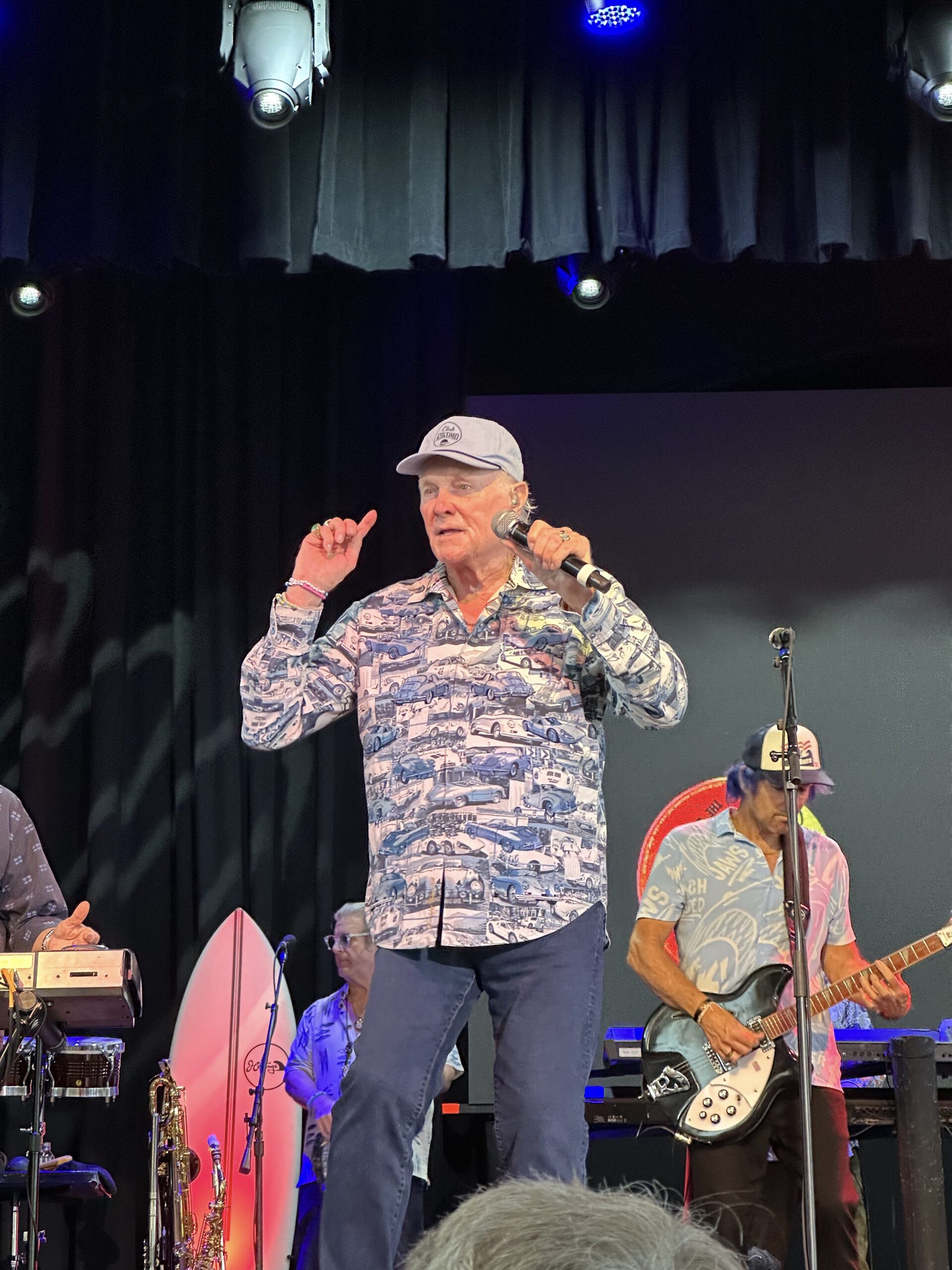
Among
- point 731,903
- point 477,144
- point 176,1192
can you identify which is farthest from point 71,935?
point 477,144

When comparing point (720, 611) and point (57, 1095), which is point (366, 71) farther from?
point (57, 1095)

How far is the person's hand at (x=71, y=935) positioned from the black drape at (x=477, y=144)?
7.41 feet

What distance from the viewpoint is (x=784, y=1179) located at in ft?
14.8

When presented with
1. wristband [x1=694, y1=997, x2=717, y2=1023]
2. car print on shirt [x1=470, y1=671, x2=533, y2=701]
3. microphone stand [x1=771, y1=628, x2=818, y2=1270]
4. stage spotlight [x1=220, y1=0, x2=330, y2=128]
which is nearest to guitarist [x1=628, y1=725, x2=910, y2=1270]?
wristband [x1=694, y1=997, x2=717, y2=1023]

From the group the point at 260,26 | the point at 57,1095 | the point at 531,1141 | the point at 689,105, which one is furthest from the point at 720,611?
the point at 531,1141

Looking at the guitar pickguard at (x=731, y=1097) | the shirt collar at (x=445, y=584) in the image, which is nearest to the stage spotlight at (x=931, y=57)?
the shirt collar at (x=445, y=584)

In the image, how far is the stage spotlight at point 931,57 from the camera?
15.1 feet

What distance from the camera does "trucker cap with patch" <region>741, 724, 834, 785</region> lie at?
477 centimetres

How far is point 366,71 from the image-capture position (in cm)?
490

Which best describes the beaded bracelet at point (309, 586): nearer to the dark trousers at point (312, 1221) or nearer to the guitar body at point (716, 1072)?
the guitar body at point (716, 1072)

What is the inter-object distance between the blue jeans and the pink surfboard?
316 cm

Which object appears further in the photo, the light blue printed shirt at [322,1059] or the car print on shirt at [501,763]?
the light blue printed shirt at [322,1059]

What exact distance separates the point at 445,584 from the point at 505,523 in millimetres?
279

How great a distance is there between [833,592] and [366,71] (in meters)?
2.68
